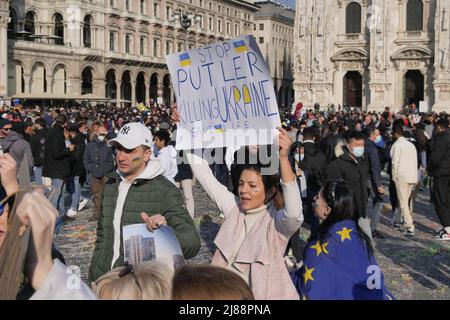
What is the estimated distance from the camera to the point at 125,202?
12.6ft

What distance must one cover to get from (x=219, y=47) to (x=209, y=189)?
3.39 ft

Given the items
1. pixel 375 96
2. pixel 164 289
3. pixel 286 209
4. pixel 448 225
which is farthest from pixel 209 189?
pixel 375 96

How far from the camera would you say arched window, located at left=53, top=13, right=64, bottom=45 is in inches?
1939

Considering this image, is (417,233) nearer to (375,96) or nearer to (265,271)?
Answer: (265,271)

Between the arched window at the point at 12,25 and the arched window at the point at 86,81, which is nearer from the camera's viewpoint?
the arched window at the point at 12,25

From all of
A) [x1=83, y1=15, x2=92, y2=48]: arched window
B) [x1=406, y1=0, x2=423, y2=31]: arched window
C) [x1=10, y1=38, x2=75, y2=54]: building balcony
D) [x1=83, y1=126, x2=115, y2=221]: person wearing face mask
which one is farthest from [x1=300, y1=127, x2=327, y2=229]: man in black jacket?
[x1=83, y1=15, x2=92, y2=48]: arched window

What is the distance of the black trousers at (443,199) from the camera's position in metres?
9.80

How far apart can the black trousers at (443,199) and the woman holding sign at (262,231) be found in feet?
22.0

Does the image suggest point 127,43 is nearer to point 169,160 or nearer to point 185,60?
point 169,160

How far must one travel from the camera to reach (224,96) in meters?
4.46

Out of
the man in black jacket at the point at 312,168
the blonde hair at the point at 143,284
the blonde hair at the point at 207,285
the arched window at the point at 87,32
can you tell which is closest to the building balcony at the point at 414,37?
the arched window at the point at 87,32

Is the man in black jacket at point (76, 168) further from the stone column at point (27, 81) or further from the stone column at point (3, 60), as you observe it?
the stone column at point (27, 81)

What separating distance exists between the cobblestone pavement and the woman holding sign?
364 centimetres

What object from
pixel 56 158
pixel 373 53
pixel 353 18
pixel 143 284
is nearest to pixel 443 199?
pixel 56 158
